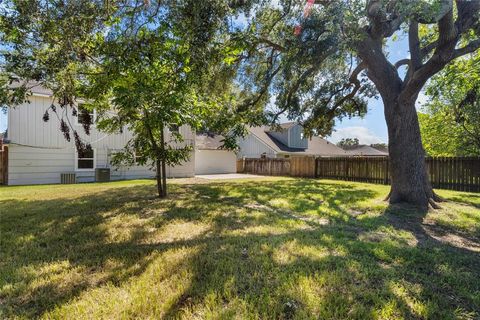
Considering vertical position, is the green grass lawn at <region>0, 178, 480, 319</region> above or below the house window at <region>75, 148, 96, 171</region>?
below

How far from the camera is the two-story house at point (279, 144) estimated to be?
2525 centimetres

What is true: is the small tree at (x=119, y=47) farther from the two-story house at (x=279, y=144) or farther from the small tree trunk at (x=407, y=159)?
the two-story house at (x=279, y=144)

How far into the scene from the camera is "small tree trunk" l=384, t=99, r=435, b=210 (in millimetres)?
6961

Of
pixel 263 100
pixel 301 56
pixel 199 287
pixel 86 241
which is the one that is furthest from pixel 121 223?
pixel 263 100

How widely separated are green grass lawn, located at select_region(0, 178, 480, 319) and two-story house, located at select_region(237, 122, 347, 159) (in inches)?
764

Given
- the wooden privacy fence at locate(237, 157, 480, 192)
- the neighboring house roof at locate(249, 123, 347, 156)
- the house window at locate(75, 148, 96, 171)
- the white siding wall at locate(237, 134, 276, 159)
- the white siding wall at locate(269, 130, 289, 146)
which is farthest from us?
the white siding wall at locate(269, 130, 289, 146)

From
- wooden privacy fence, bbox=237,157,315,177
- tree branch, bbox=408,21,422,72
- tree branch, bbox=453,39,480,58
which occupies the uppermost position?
tree branch, bbox=408,21,422,72

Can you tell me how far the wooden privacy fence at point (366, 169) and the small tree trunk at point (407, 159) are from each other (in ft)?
16.3

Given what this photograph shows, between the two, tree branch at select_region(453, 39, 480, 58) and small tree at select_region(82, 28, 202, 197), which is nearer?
small tree at select_region(82, 28, 202, 197)

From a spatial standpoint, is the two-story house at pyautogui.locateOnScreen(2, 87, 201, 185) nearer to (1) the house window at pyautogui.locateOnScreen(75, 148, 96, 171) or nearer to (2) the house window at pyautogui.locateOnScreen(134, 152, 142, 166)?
A: (1) the house window at pyautogui.locateOnScreen(75, 148, 96, 171)

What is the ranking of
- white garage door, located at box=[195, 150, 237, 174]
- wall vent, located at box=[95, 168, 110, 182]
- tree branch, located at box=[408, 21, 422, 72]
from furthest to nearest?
white garage door, located at box=[195, 150, 237, 174], wall vent, located at box=[95, 168, 110, 182], tree branch, located at box=[408, 21, 422, 72]

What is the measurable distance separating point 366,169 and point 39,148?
666 inches

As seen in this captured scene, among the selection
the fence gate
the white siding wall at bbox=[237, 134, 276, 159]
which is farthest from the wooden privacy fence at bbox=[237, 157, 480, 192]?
the fence gate

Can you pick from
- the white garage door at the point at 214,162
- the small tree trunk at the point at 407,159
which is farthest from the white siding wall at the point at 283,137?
the small tree trunk at the point at 407,159
